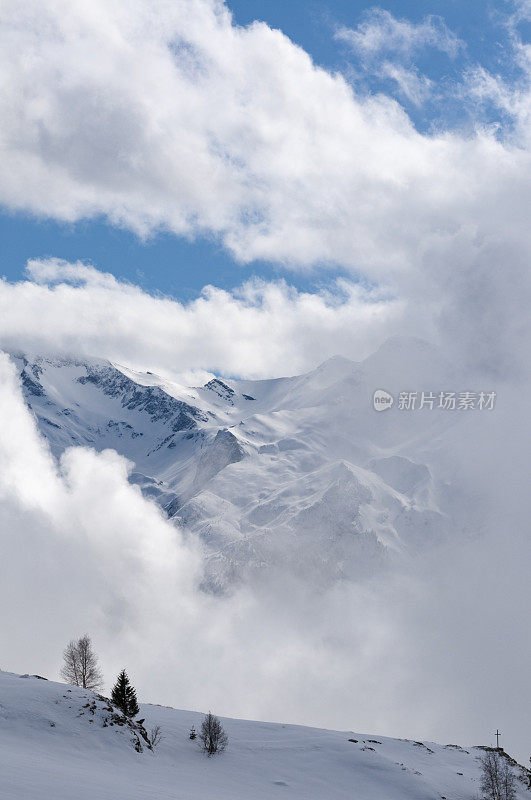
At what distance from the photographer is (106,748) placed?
173 feet

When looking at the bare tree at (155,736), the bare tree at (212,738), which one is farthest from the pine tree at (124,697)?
the bare tree at (212,738)

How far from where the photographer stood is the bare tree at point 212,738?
63.1 metres

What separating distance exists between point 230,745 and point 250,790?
488 inches

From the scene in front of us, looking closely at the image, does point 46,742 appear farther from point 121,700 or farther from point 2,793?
point 2,793

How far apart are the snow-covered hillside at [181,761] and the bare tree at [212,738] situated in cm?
89

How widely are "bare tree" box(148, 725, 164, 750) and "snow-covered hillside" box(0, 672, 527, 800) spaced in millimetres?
617

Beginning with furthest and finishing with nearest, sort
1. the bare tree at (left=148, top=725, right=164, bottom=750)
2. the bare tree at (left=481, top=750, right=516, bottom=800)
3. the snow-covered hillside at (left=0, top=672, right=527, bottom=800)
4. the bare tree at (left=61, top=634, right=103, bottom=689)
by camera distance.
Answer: the bare tree at (left=61, top=634, right=103, bottom=689)
the bare tree at (left=481, top=750, right=516, bottom=800)
the bare tree at (left=148, top=725, right=164, bottom=750)
the snow-covered hillside at (left=0, top=672, right=527, bottom=800)

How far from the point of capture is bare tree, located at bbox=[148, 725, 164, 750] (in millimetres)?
59969

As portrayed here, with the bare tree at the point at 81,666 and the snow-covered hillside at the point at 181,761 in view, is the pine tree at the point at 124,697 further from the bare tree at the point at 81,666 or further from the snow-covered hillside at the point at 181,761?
the bare tree at the point at 81,666

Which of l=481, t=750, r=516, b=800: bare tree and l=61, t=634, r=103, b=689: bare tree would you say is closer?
l=481, t=750, r=516, b=800: bare tree

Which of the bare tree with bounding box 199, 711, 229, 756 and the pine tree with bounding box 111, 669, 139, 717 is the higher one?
the pine tree with bounding box 111, 669, 139, 717

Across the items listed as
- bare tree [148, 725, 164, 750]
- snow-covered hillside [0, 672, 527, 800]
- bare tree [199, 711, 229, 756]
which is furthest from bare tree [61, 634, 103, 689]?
bare tree [199, 711, 229, 756]

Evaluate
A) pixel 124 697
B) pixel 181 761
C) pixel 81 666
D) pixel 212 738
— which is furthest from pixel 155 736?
pixel 81 666

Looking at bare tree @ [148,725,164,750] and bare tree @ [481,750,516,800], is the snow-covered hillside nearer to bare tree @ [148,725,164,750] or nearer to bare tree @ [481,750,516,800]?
bare tree @ [148,725,164,750]
